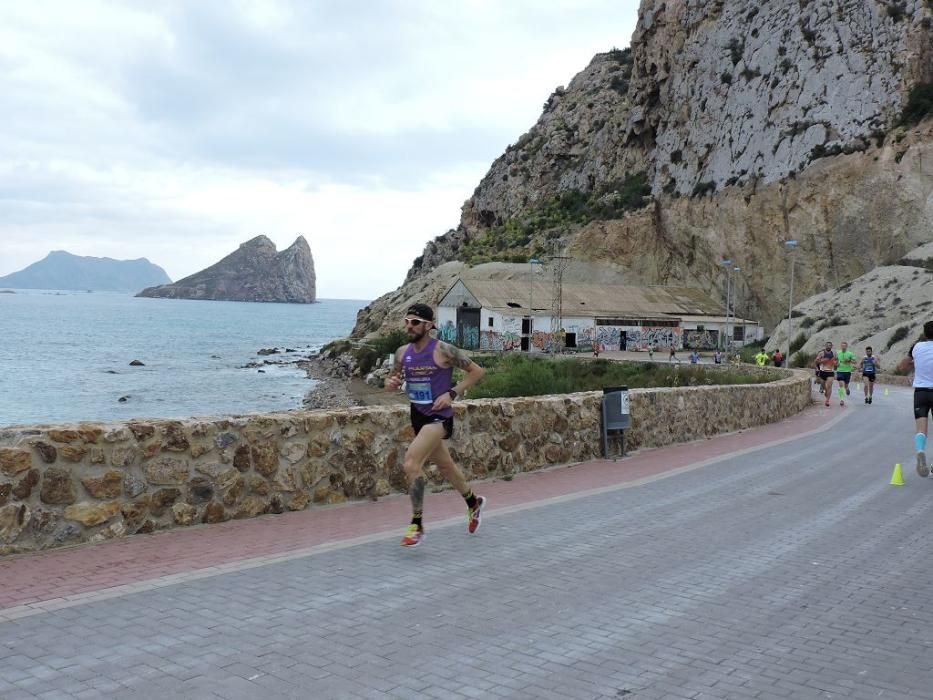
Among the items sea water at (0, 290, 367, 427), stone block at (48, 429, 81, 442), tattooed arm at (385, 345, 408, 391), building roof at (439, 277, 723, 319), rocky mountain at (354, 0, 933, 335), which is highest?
rocky mountain at (354, 0, 933, 335)

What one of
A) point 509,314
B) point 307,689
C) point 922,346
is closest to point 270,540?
point 307,689

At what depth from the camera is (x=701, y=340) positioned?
76062 mm

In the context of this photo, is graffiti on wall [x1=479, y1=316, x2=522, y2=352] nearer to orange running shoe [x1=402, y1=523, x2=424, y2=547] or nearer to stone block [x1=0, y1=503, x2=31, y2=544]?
orange running shoe [x1=402, y1=523, x2=424, y2=547]

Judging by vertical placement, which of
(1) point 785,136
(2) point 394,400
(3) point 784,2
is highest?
(3) point 784,2

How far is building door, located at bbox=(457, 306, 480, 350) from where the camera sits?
73.3 m

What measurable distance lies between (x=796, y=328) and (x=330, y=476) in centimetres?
5614

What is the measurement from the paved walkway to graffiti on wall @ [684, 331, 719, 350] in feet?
224

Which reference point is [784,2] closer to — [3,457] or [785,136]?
[785,136]

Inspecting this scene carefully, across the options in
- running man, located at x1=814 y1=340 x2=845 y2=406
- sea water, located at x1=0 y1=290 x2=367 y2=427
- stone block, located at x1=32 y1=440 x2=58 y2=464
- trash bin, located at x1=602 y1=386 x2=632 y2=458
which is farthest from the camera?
sea water, located at x1=0 y1=290 x2=367 y2=427

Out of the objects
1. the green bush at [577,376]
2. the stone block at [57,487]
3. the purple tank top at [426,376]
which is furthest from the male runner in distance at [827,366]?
the stone block at [57,487]

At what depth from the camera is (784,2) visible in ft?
262

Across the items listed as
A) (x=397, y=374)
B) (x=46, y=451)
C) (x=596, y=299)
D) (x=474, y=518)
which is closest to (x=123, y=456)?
(x=46, y=451)

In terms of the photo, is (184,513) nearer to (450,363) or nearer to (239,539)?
(239,539)

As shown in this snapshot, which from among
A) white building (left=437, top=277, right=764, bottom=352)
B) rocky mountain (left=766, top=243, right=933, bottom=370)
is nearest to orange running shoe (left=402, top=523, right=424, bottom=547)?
rocky mountain (left=766, top=243, right=933, bottom=370)
